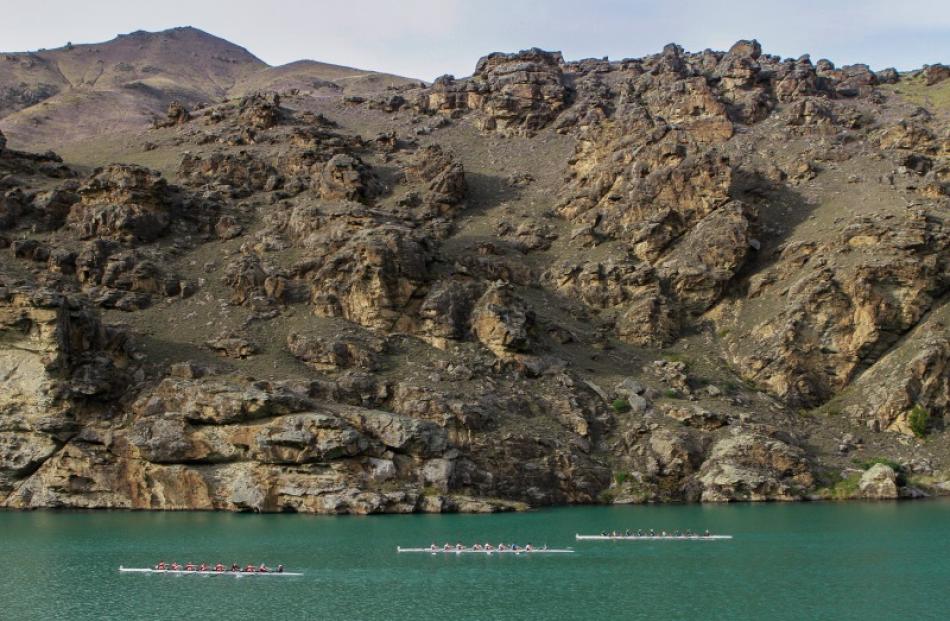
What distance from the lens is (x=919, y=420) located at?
104m

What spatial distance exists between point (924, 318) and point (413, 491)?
74.3m

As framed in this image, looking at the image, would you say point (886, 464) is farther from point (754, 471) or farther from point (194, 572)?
point (194, 572)

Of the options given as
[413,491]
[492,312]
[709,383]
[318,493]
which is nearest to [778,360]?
[709,383]

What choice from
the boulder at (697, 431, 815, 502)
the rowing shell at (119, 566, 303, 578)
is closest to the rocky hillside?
the boulder at (697, 431, 815, 502)

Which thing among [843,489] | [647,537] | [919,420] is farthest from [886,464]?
[647,537]

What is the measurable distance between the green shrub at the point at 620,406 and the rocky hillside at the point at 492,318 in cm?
27

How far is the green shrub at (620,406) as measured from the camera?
105625 mm

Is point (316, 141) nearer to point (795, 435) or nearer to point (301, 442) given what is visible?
point (301, 442)

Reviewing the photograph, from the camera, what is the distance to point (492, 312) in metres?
113

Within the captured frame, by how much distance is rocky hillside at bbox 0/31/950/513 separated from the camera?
90750 millimetres

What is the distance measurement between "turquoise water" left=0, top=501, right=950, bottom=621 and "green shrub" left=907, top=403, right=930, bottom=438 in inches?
754

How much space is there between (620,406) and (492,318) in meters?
20.4

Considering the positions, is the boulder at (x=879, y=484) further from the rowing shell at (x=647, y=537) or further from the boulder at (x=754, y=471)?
the rowing shell at (x=647, y=537)

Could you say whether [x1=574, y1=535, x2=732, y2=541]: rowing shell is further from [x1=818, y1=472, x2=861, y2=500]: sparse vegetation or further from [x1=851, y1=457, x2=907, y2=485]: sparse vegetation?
[x1=851, y1=457, x2=907, y2=485]: sparse vegetation
